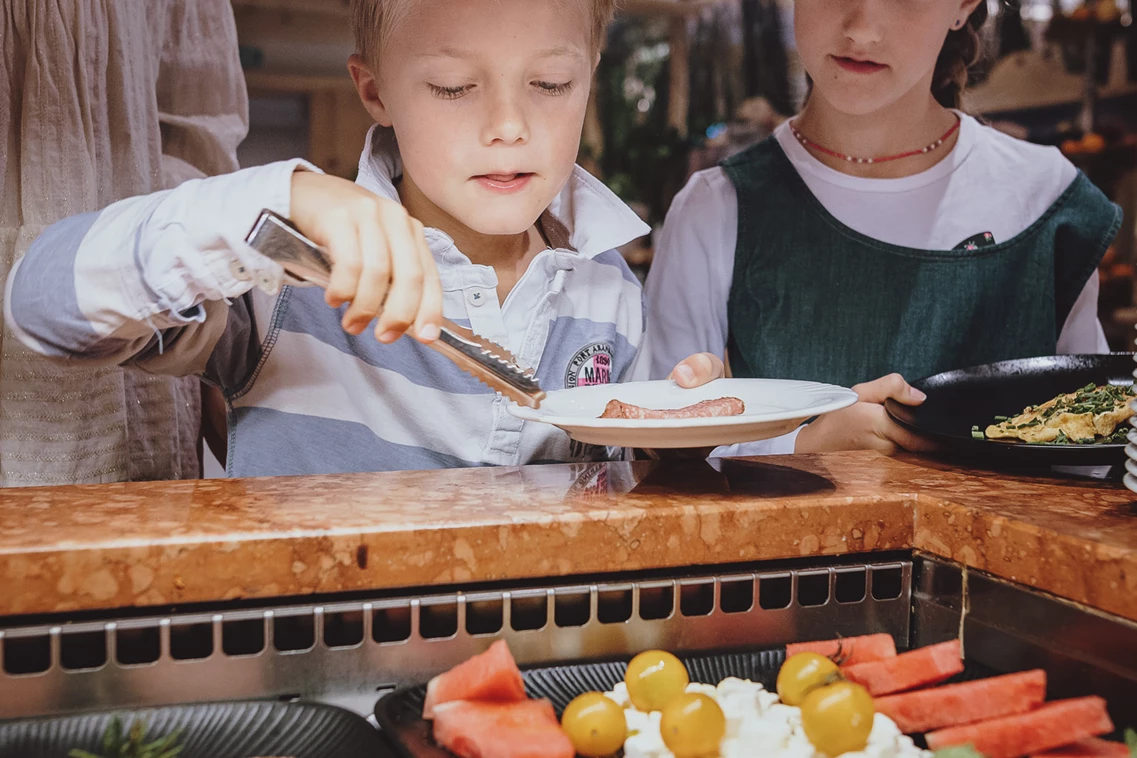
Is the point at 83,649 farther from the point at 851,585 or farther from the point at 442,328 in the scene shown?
the point at 851,585

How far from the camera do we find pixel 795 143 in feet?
7.41

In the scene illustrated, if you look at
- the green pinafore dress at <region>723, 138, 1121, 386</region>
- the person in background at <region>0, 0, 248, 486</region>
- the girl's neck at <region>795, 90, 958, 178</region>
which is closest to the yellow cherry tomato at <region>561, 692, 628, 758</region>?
the person in background at <region>0, 0, 248, 486</region>

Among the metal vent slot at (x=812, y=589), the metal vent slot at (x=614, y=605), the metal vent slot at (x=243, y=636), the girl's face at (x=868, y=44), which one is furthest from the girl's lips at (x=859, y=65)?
the metal vent slot at (x=243, y=636)

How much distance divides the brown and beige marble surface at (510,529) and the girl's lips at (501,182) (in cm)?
45

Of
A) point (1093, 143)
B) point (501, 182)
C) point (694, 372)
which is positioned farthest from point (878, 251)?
point (1093, 143)

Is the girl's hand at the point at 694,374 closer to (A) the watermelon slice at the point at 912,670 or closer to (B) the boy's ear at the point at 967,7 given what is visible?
(A) the watermelon slice at the point at 912,670

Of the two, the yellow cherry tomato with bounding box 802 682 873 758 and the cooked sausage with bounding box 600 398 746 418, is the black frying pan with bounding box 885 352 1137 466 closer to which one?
the cooked sausage with bounding box 600 398 746 418

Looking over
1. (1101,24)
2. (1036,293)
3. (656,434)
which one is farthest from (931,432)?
(1101,24)

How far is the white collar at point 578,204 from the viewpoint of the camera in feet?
5.65

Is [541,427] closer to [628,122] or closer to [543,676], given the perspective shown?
[543,676]

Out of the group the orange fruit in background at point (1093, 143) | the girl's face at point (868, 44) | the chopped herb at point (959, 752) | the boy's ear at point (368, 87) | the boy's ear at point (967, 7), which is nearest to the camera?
the chopped herb at point (959, 752)

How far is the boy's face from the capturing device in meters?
1.50

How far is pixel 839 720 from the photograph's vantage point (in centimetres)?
95

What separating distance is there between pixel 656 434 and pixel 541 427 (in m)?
0.63
